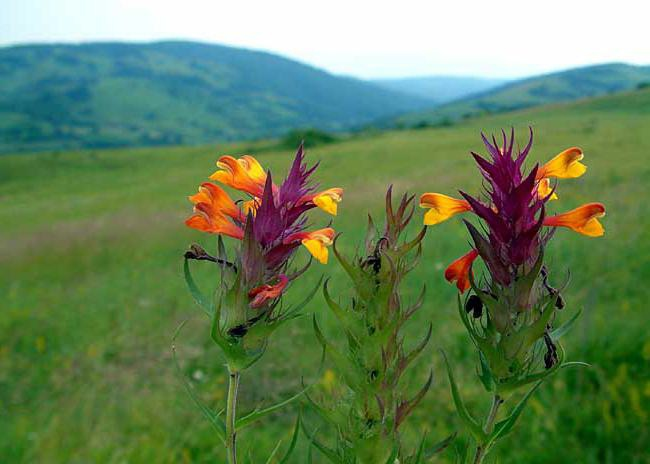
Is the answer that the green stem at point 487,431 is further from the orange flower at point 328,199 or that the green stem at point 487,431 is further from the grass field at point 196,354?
the orange flower at point 328,199

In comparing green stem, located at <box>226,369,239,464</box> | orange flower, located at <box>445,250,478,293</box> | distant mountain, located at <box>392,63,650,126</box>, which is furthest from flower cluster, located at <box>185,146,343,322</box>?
distant mountain, located at <box>392,63,650,126</box>

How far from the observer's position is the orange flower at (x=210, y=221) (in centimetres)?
138

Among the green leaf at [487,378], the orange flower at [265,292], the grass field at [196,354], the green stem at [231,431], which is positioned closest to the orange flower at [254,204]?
the orange flower at [265,292]

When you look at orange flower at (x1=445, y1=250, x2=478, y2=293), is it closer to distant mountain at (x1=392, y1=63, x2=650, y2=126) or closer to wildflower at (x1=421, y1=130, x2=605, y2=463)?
wildflower at (x1=421, y1=130, x2=605, y2=463)

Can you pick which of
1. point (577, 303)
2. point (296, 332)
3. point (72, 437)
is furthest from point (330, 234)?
point (577, 303)

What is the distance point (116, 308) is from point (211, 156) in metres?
71.3

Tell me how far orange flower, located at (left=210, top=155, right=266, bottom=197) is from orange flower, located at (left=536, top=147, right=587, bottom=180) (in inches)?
26.9

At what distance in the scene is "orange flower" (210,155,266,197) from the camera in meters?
1.40

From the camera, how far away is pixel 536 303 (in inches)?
52.9

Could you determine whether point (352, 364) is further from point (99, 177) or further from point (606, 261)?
point (99, 177)

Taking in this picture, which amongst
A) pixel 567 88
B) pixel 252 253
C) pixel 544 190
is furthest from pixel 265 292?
pixel 567 88

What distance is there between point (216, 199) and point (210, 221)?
6 centimetres

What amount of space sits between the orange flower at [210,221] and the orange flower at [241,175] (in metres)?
0.08

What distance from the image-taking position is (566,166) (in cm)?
137
